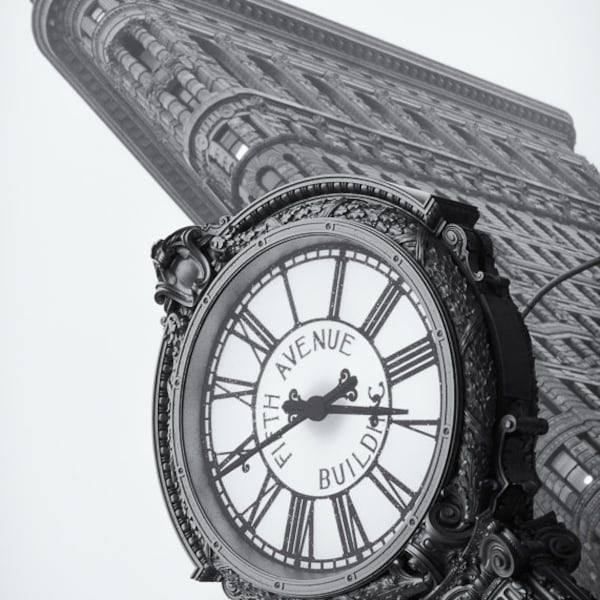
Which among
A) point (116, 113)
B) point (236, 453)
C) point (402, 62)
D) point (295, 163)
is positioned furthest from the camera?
point (402, 62)

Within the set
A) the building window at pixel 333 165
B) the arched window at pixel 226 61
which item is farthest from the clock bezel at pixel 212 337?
the arched window at pixel 226 61

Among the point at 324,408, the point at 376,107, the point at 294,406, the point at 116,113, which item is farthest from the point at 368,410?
the point at 376,107

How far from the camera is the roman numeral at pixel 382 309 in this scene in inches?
154

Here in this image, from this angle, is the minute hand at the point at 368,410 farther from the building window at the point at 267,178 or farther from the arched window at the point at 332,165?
the arched window at the point at 332,165

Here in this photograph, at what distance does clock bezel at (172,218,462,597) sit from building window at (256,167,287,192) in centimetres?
3515

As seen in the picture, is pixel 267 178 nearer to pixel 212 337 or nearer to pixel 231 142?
pixel 231 142

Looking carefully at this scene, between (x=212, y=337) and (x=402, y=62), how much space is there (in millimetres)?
56844

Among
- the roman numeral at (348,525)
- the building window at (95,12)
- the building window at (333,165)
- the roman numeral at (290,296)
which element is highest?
the building window at (95,12)

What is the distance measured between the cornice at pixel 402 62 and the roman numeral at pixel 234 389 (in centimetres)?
4690

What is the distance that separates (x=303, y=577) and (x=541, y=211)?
164 feet

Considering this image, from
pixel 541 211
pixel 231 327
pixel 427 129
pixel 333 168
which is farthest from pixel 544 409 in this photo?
pixel 231 327

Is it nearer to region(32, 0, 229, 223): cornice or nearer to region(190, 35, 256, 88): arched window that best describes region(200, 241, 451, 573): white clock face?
region(32, 0, 229, 223): cornice

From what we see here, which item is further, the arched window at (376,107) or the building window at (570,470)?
the arched window at (376,107)

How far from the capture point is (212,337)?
4484mm
